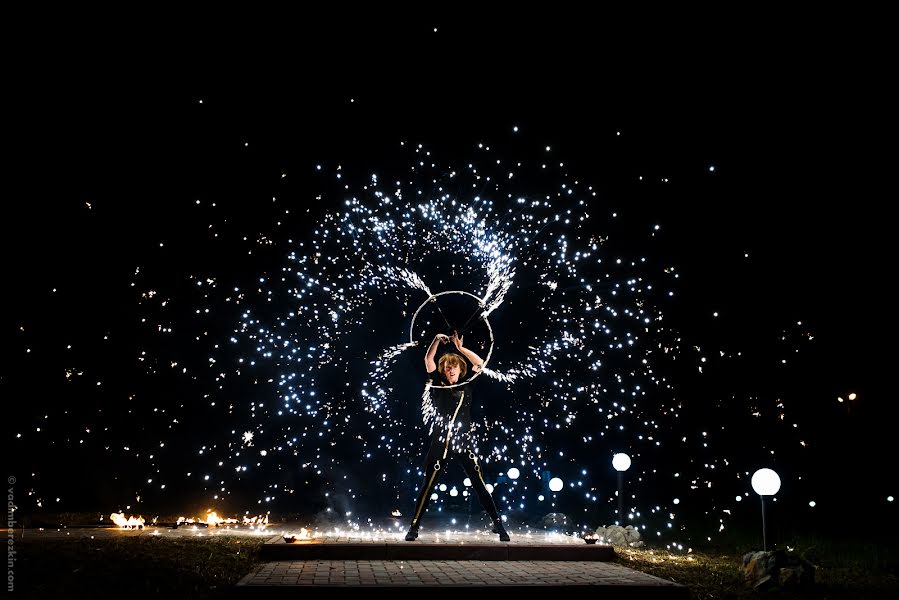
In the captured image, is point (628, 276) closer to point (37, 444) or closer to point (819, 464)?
point (819, 464)

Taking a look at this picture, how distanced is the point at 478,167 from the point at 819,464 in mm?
7196

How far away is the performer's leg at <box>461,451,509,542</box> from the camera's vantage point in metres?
7.60

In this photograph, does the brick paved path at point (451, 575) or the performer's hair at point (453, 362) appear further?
the performer's hair at point (453, 362)

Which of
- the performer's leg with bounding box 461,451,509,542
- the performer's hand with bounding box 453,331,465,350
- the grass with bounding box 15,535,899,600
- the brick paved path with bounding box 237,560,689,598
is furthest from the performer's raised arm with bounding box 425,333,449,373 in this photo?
the grass with bounding box 15,535,899,600

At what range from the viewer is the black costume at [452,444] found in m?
7.68

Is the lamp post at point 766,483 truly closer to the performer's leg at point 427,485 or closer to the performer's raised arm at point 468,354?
the performer's raised arm at point 468,354

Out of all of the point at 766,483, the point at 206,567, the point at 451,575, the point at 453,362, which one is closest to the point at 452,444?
the point at 453,362

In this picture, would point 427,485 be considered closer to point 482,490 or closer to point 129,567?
point 482,490

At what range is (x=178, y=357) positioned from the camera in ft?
37.0

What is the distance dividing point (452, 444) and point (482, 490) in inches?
24.5

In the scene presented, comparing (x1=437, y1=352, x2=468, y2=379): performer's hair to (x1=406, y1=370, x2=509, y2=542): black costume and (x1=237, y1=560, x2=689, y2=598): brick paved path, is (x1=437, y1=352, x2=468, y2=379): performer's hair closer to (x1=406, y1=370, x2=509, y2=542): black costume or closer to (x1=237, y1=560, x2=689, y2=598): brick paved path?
(x1=406, y1=370, x2=509, y2=542): black costume

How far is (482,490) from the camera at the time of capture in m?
7.68

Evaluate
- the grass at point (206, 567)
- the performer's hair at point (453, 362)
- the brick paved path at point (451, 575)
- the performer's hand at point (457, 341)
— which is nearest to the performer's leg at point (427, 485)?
the brick paved path at point (451, 575)

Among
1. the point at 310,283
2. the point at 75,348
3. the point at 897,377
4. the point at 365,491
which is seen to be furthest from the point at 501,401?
the point at 75,348
